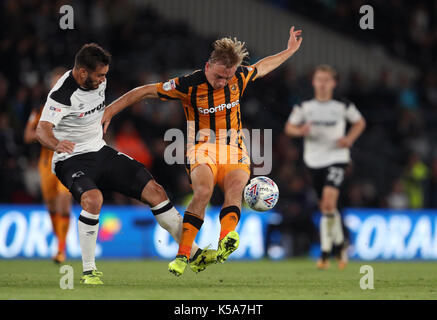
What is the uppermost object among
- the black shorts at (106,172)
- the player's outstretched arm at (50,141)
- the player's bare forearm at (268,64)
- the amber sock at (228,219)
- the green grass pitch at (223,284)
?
the player's bare forearm at (268,64)

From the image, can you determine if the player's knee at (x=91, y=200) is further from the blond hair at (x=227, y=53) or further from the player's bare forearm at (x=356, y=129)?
the player's bare forearm at (x=356, y=129)

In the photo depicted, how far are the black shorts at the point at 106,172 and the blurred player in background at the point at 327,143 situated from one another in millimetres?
3832

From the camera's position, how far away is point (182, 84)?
8055 mm

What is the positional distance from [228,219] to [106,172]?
1233 mm

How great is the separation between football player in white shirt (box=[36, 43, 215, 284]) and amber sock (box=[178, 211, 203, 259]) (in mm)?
150

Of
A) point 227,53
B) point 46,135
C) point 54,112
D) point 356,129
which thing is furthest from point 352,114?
point 46,135

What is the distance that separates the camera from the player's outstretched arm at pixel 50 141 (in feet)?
24.1

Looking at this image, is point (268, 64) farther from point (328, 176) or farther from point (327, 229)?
point (327, 229)

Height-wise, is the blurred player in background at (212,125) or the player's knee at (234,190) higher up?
the blurred player in background at (212,125)

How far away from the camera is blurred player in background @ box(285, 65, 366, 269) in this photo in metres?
11.2

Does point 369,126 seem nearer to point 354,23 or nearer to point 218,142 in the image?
point 354,23

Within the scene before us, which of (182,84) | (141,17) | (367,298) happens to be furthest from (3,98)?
(367,298)

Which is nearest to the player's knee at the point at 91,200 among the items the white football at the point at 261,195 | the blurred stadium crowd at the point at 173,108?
the white football at the point at 261,195

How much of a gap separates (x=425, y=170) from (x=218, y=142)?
963 centimetres
